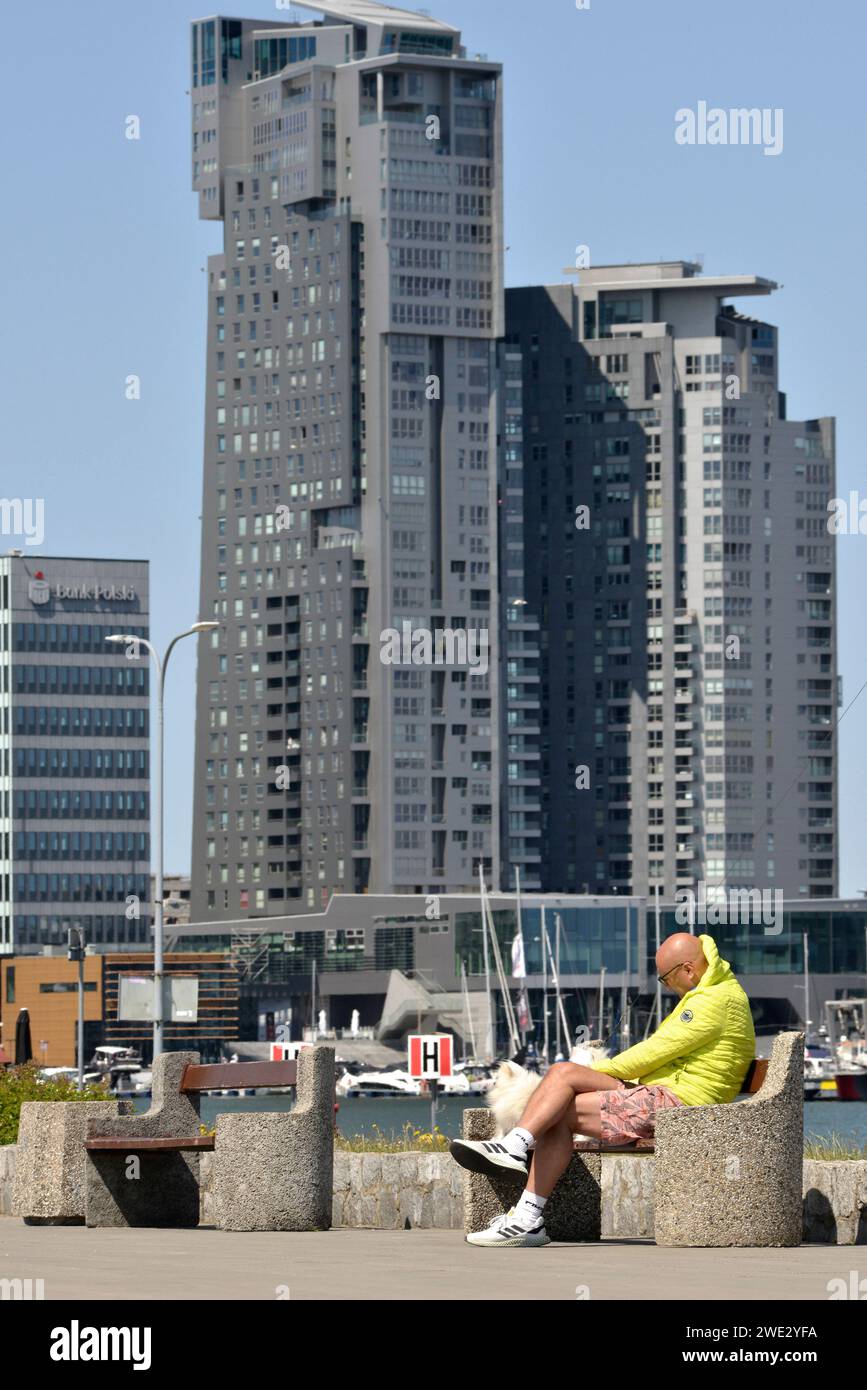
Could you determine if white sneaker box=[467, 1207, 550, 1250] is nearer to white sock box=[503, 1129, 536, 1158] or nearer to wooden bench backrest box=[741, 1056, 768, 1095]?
white sock box=[503, 1129, 536, 1158]

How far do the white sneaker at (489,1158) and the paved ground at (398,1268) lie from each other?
44 centimetres

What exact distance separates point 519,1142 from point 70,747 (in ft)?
601

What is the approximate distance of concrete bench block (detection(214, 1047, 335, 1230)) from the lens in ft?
55.8

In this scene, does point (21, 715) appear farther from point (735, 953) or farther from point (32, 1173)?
point (32, 1173)

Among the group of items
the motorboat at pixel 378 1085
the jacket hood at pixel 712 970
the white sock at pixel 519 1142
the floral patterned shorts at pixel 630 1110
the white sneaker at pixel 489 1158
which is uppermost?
the jacket hood at pixel 712 970

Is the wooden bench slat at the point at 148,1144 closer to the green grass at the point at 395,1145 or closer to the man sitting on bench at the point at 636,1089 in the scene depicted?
the green grass at the point at 395,1145

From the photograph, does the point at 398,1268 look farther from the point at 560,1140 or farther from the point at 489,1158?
the point at 560,1140

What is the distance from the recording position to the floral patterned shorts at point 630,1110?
15219 millimetres

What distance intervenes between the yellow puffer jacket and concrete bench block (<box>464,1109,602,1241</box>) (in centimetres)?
88

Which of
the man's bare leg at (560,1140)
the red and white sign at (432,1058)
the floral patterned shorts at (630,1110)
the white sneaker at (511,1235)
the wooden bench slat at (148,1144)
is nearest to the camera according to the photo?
the white sneaker at (511,1235)

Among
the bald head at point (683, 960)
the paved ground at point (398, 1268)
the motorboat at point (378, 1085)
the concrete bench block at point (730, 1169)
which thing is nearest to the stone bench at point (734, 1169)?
the concrete bench block at point (730, 1169)

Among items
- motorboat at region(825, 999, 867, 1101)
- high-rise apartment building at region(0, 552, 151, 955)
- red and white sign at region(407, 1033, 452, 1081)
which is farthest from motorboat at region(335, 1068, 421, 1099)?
red and white sign at region(407, 1033, 452, 1081)

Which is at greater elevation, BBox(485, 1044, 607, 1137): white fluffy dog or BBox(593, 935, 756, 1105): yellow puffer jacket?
BBox(593, 935, 756, 1105): yellow puffer jacket

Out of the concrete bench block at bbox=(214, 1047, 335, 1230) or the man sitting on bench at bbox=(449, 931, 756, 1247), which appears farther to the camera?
the concrete bench block at bbox=(214, 1047, 335, 1230)
